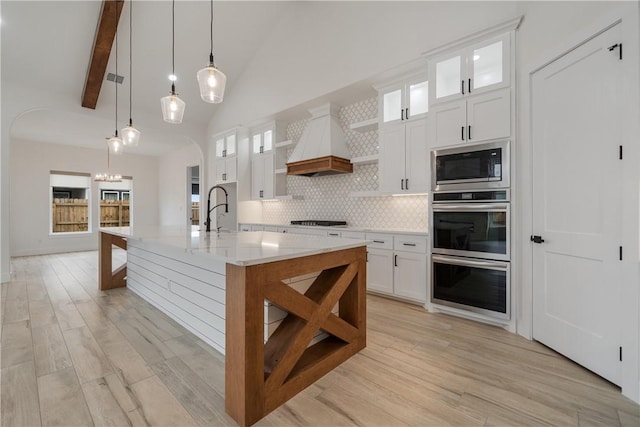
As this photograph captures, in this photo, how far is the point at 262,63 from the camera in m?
5.42

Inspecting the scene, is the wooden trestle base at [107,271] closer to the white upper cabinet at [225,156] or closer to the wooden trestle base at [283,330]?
the white upper cabinet at [225,156]

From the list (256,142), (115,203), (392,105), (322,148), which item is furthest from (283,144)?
(115,203)

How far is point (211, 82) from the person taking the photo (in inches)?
94.3

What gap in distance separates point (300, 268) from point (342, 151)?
3.03 meters

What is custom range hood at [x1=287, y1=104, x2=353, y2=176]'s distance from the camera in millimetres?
4184

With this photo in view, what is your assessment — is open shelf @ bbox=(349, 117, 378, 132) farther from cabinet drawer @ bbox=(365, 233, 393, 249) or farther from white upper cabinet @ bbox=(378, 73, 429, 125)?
cabinet drawer @ bbox=(365, 233, 393, 249)

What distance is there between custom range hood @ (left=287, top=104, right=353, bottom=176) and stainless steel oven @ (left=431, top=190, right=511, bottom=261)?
1602mm

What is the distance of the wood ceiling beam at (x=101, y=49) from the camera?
3890mm

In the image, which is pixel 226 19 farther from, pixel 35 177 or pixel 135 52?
pixel 35 177

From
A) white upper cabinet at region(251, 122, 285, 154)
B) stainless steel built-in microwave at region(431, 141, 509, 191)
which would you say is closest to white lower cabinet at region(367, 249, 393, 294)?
stainless steel built-in microwave at region(431, 141, 509, 191)

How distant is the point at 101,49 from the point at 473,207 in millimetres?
5703

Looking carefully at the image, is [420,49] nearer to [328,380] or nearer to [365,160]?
[365,160]

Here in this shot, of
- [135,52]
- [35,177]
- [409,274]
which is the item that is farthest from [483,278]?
[35,177]

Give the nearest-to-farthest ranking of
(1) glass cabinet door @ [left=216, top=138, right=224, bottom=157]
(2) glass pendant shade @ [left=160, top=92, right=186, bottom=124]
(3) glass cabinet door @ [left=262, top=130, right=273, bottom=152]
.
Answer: (2) glass pendant shade @ [left=160, top=92, right=186, bottom=124], (3) glass cabinet door @ [left=262, top=130, right=273, bottom=152], (1) glass cabinet door @ [left=216, top=138, right=224, bottom=157]
